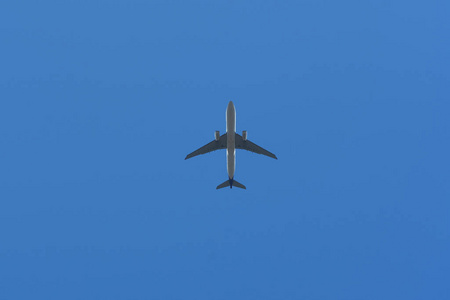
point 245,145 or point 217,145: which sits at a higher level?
point 245,145

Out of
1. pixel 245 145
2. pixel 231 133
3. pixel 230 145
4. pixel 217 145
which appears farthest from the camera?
pixel 245 145

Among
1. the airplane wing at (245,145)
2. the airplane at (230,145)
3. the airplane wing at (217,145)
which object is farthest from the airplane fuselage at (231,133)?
the airplane wing at (245,145)

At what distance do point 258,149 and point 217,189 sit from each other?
13.0m

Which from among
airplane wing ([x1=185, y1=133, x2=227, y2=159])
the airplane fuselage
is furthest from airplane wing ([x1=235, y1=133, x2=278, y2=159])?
the airplane fuselage

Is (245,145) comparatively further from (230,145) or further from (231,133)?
(231,133)

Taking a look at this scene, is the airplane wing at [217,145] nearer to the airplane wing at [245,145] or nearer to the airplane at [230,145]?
the airplane at [230,145]

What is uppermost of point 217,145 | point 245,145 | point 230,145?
point 245,145

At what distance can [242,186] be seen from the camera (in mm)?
132750

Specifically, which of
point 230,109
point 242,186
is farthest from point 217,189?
point 230,109

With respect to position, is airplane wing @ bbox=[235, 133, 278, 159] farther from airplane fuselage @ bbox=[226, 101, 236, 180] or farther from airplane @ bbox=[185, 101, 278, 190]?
airplane fuselage @ bbox=[226, 101, 236, 180]

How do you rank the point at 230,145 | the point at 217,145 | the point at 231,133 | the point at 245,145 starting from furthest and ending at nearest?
1. the point at 245,145
2. the point at 217,145
3. the point at 230,145
4. the point at 231,133

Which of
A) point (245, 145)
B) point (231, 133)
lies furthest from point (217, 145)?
point (231, 133)

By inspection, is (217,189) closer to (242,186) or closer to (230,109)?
(242,186)

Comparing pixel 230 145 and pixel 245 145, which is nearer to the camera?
pixel 230 145
